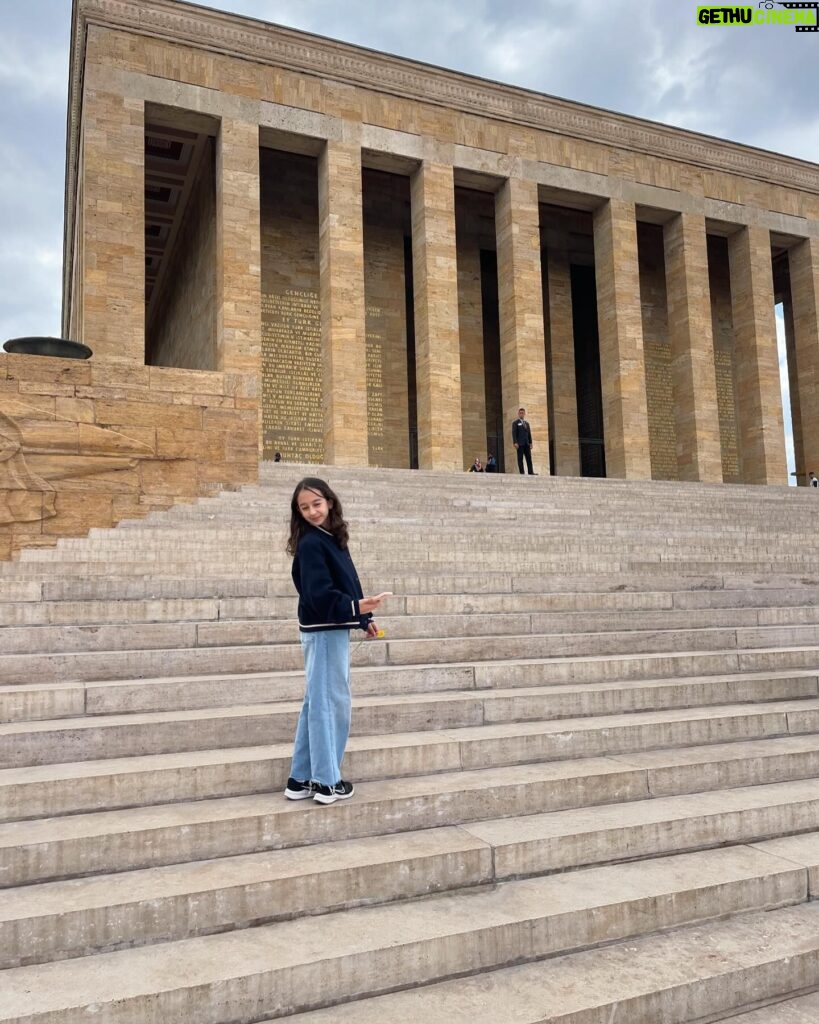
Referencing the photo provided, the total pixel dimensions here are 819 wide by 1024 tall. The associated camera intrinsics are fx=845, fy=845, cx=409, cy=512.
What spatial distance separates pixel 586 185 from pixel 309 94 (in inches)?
285

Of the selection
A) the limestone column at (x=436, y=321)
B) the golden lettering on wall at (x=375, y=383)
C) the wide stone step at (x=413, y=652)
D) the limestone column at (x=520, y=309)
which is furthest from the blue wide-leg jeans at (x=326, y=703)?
the golden lettering on wall at (x=375, y=383)

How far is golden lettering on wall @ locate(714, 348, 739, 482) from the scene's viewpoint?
1011 inches

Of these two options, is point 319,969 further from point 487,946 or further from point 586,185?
point 586,185

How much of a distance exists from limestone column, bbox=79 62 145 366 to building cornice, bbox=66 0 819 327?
1.65 meters

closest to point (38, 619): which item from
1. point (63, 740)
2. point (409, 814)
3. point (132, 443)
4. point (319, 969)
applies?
point (63, 740)

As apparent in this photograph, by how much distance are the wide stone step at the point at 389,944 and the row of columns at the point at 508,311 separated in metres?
15.1

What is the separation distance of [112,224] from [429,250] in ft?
22.9

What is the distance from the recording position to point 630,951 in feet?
9.07

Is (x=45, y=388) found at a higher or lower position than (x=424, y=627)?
higher

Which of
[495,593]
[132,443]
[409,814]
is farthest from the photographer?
[132,443]

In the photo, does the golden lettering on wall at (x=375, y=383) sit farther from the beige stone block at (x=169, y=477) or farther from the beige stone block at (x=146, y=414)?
the beige stone block at (x=169, y=477)

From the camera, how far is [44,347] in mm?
9461

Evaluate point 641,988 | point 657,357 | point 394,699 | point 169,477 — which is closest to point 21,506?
point 169,477

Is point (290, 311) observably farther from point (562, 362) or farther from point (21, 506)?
point (21, 506)
